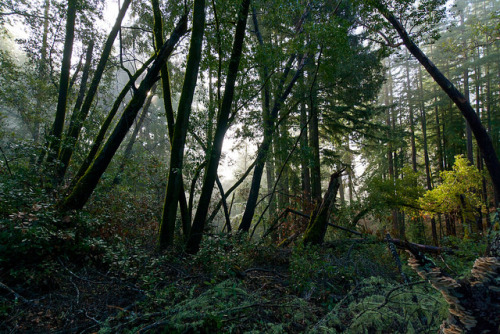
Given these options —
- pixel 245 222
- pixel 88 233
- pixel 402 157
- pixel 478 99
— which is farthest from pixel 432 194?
pixel 88 233

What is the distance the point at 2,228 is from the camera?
3.16 meters

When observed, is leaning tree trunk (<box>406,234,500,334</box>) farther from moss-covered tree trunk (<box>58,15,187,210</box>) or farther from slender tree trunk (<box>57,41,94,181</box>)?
slender tree trunk (<box>57,41,94,181</box>)

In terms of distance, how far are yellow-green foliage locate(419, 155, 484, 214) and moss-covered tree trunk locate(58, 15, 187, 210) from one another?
15.5m

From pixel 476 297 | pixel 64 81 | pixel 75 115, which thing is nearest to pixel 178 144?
pixel 64 81

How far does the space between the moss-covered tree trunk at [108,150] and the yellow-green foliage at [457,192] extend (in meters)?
15.5

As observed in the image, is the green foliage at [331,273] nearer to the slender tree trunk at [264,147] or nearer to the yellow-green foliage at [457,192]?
the slender tree trunk at [264,147]

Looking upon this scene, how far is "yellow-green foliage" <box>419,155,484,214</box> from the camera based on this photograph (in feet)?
43.4

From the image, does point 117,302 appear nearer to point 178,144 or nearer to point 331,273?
point 178,144

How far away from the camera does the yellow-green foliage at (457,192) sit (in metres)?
13.2

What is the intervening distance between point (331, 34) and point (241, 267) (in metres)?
5.33

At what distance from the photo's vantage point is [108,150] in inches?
187

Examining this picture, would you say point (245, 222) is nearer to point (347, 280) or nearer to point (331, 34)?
point (347, 280)

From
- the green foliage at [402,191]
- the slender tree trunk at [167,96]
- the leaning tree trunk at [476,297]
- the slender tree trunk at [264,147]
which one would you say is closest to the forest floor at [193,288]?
the leaning tree trunk at [476,297]

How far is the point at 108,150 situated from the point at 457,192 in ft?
54.8
